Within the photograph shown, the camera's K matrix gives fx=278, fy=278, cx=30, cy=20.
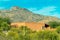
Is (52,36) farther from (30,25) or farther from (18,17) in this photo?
(18,17)

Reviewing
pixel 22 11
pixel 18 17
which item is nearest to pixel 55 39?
pixel 18 17

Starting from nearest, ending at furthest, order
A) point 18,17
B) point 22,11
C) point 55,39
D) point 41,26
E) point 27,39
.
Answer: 1. point 27,39
2. point 55,39
3. point 41,26
4. point 18,17
5. point 22,11

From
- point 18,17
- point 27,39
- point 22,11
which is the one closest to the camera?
point 27,39

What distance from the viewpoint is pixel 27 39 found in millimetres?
38375

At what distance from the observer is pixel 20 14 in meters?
183

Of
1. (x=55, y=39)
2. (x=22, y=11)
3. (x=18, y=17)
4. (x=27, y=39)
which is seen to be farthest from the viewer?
(x=22, y=11)

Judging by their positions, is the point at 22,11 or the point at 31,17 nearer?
the point at 31,17

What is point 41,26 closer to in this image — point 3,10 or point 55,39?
point 55,39

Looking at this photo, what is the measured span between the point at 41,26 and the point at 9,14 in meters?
87.3

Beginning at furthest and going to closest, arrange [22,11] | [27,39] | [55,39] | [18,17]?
[22,11] < [18,17] < [55,39] < [27,39]

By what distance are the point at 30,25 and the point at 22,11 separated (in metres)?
93.1

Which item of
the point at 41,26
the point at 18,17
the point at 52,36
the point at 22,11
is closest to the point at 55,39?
the point at 52,36

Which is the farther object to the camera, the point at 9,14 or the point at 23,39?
the point at 9,14

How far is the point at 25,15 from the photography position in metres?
183
